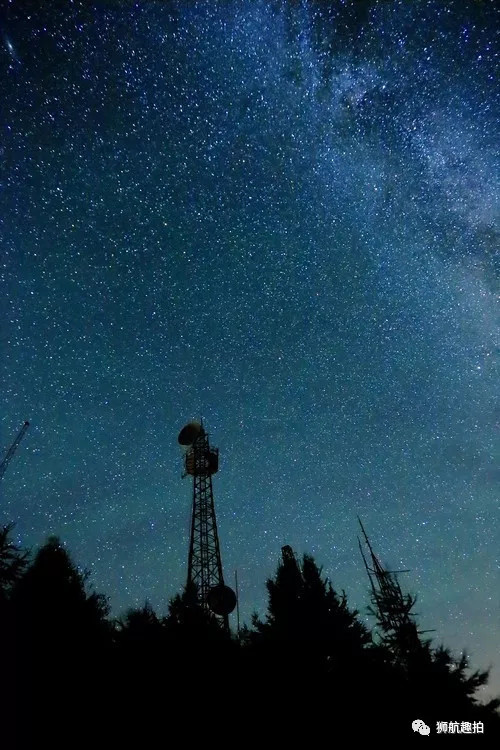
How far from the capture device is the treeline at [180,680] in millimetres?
10789

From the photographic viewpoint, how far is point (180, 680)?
11773mm

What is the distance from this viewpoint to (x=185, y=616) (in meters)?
13.7

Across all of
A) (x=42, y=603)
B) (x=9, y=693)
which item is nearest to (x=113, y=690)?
(x=9, y=693)

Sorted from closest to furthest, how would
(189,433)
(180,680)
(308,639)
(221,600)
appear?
(180,680) → (308,639) → (221,600) → (189,433)

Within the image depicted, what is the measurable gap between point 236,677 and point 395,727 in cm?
507

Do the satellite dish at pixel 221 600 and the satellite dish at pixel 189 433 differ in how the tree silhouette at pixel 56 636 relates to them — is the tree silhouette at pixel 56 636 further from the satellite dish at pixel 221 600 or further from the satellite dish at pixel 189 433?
the satellite dish at pixel 189 433

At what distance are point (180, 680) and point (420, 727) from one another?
7496mm

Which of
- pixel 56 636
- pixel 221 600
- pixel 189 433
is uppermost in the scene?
pixel 189 433

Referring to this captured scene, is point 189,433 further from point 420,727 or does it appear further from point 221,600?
point 420,727

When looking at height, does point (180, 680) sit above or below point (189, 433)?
below

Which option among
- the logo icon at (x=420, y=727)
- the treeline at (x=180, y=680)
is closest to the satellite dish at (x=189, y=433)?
the treeline at (x=180, y=680)

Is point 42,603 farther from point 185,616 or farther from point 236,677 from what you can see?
point 236,677

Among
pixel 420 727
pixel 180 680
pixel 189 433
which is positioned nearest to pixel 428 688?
pixel 420 727

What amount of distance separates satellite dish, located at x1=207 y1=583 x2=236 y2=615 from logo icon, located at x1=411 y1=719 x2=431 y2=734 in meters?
11.8
